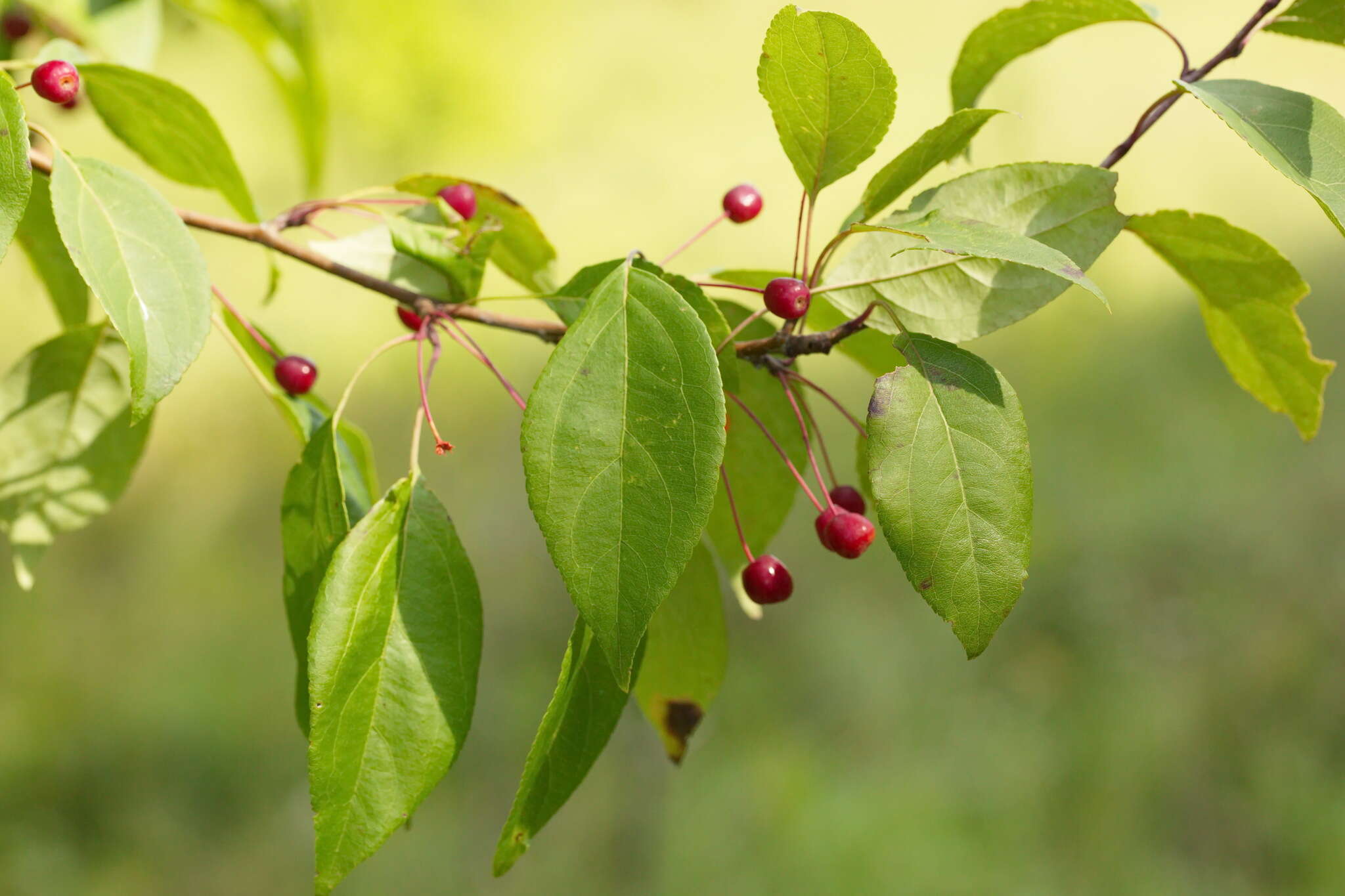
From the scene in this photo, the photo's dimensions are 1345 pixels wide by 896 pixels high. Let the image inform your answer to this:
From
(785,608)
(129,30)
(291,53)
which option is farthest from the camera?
(785,608)

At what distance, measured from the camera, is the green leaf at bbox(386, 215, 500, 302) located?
0.63m

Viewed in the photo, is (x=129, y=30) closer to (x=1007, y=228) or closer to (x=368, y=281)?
(x=368, y=281)

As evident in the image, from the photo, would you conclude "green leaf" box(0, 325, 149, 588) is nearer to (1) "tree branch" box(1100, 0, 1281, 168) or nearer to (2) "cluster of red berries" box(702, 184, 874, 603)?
(2) "cluster of red berries" box(702, 184, 874, 603)

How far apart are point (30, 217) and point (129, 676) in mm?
1911

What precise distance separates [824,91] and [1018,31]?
175mm

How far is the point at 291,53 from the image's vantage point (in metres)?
1.06

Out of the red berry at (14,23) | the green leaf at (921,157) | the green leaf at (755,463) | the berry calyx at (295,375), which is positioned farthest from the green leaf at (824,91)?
the red berry at (14,23)

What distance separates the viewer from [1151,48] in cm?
343

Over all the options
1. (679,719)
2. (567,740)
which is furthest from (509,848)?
(679,719)

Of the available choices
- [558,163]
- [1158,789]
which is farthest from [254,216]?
[558,163]

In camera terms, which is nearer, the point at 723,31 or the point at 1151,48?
the point at 1151,48

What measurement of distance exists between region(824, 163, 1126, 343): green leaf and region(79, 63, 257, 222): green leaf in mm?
401

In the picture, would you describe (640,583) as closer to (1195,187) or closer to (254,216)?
(254,216)

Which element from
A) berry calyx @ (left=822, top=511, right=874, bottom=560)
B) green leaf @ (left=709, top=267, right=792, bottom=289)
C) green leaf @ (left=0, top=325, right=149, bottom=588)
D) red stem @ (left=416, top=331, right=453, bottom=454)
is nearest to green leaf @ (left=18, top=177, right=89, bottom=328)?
green leaf @ (left=0, top=325, right=149, bottom=588)
